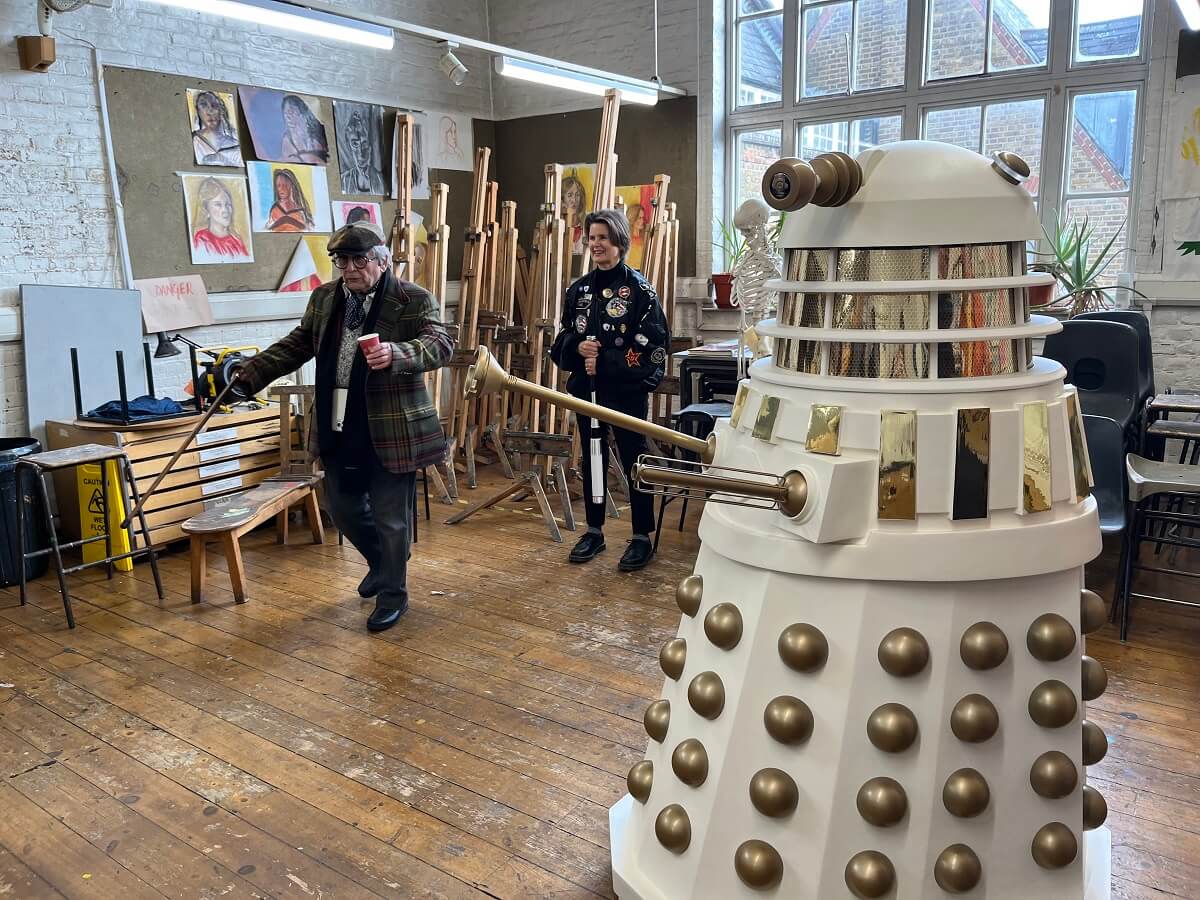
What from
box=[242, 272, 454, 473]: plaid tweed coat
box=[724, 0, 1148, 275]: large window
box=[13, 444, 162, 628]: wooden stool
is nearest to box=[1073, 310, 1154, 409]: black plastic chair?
box=[724, 0, 1148, 275]: large window

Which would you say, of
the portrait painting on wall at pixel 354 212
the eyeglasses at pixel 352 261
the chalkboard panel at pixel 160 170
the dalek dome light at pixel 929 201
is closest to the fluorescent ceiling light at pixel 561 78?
the portrait painting on wall at pixel 354 212

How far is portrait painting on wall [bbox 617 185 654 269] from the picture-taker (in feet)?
23.8

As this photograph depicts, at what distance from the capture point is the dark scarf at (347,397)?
3604 millimetres

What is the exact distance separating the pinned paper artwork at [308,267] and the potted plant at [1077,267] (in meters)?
4.72

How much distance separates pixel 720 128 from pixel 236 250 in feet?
11.9

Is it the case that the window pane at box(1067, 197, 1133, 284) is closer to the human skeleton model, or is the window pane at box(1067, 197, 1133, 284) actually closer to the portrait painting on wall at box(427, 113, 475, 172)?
the human skeleton model

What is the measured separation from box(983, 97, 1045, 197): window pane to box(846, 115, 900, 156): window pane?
610mm

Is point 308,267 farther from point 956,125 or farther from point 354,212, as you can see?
point 956,125

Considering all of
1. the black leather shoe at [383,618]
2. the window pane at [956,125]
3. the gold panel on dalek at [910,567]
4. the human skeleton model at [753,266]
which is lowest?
the black leather shoe at [383,618]

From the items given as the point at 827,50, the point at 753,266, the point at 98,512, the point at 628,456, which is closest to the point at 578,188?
the point at 827,50

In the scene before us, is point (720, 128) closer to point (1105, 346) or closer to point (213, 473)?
point (1105, 346)

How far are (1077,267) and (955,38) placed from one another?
1835 millimetres

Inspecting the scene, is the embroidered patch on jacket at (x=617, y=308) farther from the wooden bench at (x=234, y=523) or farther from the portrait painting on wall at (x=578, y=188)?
the portrait painting on wall at (x=578, y=188)

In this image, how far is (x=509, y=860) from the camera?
2.33m
